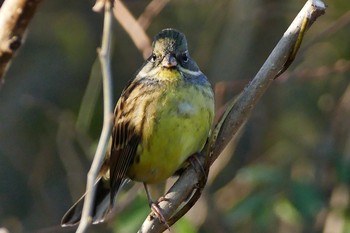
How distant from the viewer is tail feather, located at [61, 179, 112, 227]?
378 cm

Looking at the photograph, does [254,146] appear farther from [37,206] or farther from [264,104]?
[37,206]

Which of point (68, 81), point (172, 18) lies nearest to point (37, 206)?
point (68, 81)

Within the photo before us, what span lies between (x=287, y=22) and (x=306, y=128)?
67 centimetres

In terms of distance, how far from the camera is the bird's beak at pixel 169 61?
3607 millimetres

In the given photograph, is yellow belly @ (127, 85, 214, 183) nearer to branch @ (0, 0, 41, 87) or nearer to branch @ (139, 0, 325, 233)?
branch @ (139, 0, 325, 233)

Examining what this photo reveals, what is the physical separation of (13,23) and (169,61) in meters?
0.95

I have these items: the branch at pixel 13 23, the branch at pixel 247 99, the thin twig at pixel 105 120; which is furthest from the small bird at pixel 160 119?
the branch at pixel 13 23

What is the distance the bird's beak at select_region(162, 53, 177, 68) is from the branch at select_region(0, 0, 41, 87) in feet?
2.92

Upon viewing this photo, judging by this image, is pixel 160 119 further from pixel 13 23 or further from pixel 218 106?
pixel 218 106

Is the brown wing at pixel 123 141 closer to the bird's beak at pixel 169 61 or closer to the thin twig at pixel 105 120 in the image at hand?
the bird's beak at pixel 169 61

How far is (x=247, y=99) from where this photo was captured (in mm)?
2799

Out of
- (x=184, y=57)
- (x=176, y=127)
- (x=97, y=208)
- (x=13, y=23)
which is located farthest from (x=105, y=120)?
(x=97, y=208)

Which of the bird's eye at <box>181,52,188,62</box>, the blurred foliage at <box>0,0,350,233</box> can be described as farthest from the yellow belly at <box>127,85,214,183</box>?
the blurred foliage at <box>0,0,350,233</box>

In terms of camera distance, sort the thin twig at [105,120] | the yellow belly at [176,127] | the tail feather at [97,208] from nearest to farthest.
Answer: the thin twig at [105,120]
the yellow belly at [176,127]
the tail feather at [97,208]
